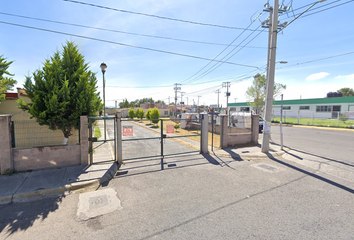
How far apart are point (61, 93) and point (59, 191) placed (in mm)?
3258

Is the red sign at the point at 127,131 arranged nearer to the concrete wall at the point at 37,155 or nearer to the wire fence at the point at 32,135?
the concrete wall at the point at 37,155

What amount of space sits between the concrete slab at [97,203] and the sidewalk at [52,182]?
435 millimetres

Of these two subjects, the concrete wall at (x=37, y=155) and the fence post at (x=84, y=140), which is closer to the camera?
the concrete wall at (x=37, y=155)

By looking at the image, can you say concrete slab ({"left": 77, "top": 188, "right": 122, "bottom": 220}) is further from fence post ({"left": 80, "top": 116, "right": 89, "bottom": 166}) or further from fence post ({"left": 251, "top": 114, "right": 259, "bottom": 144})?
fence post ({"left": 251, "top": 114, "right": 259, "bottom": 144})

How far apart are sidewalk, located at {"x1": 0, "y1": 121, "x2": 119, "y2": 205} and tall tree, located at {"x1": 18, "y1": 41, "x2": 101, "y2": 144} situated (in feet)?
5.87

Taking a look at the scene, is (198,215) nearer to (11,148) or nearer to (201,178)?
(201,178)

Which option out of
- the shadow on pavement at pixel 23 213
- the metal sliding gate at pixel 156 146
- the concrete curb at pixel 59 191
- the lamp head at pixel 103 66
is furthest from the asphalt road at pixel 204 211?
the lamp head at pixel 103 66

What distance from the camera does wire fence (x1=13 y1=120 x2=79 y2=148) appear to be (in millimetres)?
5547

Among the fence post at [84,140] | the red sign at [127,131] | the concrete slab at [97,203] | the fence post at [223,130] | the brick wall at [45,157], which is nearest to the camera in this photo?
the concrete slab at [97,203]

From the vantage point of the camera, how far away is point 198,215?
3.34 meters

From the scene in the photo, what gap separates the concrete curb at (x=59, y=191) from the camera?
3.94 metres

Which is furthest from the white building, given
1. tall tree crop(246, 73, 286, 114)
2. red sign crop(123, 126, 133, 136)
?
red sign crop(123, 126, 133, 136)

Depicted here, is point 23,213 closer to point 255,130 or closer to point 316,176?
point 316,176

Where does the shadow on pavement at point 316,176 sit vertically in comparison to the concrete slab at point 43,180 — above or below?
below
